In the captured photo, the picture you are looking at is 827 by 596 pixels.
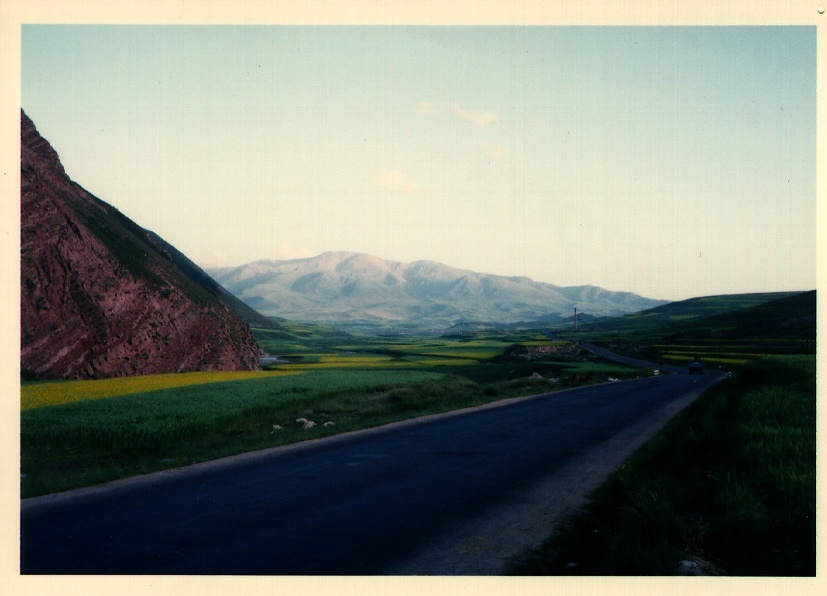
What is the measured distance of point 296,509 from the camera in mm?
10562

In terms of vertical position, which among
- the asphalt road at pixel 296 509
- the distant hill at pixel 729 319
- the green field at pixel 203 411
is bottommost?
the green field at pixel 203 411

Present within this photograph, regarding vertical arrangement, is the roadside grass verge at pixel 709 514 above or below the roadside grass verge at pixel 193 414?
above

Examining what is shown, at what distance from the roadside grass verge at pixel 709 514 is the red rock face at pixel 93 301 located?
31.5m

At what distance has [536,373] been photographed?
159 feet

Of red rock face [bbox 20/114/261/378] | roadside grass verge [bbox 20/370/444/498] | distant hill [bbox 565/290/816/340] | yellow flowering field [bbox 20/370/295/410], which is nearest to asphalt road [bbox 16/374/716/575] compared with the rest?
roadside grass verge [bbox 20/370/444/498]

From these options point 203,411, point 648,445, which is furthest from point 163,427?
point 648,445

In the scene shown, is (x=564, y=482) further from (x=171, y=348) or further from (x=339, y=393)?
(x=171, y=348)

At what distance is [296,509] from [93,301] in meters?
37.3

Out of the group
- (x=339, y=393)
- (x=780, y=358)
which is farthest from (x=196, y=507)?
(x=780, y=358)

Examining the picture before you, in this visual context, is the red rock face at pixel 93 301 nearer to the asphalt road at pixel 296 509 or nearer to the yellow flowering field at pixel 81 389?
the yellow flowering field at pixel 81 389

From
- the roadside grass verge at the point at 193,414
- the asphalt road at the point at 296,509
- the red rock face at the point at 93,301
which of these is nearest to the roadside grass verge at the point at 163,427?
the roadside grass verge at the point at 193,414

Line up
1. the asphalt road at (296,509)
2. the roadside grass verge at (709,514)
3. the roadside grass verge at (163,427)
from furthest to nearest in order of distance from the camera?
the roadside grass verge at (163,427) → the roadside grass verge at (709,514) → the asphalt road at (296,509)

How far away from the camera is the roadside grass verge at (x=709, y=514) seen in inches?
351
